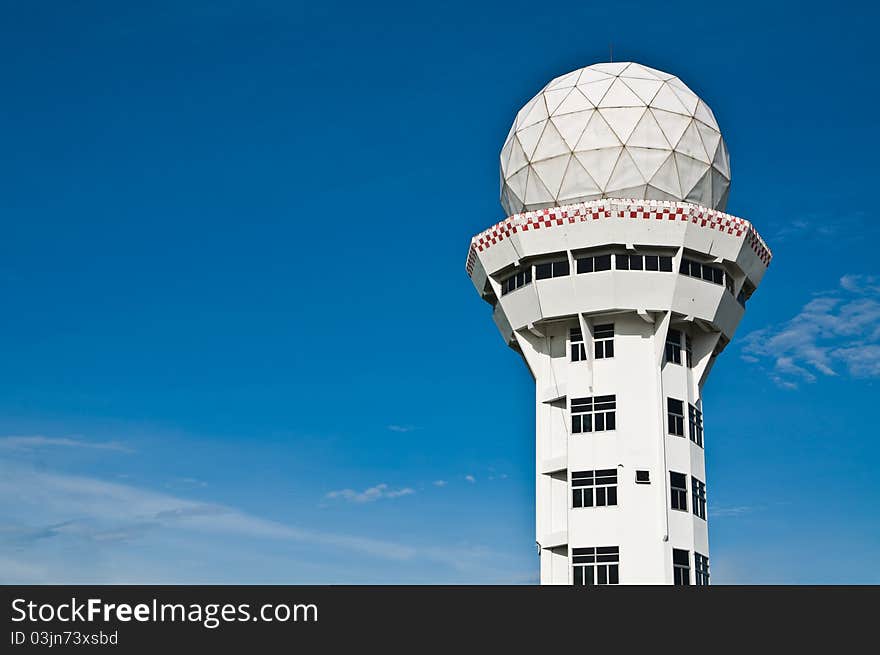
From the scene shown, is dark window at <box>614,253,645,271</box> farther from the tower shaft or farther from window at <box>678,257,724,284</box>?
window at <box>678,257,724,284</box>

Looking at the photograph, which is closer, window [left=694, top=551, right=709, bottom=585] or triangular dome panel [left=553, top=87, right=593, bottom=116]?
window [left=694, top=551, right=709, bottom=585]

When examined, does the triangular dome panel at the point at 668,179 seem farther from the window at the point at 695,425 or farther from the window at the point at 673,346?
the window at the point at 695,425

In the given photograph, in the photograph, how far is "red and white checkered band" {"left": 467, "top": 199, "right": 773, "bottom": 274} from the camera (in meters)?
57.6

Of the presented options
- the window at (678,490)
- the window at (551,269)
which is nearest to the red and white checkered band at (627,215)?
the window at (551,269)

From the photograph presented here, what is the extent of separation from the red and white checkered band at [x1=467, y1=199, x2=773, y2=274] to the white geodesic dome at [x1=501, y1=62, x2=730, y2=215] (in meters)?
1.86

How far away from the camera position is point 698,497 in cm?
5856

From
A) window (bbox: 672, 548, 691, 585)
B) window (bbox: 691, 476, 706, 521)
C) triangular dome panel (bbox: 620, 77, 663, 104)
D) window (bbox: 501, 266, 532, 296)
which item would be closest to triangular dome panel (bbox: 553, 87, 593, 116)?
triangular dome panel (bbox: 620, 77, 663, 104)

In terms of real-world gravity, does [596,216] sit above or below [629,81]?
below

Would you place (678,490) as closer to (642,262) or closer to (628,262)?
(642,262)
